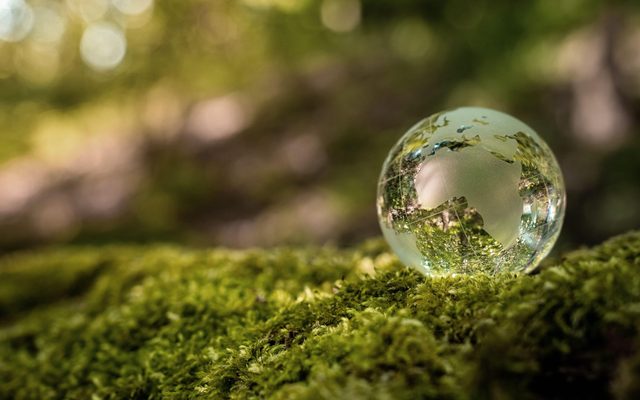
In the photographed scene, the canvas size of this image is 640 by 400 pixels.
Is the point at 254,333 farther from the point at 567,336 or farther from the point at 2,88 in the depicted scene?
the point at 2,88

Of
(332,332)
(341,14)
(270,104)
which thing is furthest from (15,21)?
(332,332)

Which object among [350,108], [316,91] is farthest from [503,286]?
[316,91]

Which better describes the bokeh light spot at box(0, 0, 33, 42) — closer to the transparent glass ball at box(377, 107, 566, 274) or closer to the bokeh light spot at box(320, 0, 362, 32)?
the bokeh light spot at box(320, 0, 362, 32)

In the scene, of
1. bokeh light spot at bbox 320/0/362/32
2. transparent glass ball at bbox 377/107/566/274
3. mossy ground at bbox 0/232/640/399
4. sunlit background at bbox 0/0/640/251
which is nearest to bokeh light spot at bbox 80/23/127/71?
sunlit background at bbox 0/0/640/251

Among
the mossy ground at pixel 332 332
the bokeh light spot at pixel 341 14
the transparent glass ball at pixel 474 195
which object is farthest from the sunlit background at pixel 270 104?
the transparent glass ball at pixel 474 195

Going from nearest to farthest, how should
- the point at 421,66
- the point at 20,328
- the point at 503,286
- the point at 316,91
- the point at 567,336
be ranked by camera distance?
1. the point at 567,336
2. the point at 503,286
3. the point at 20,328
4. the point at 421,66
5. the point at 316,91

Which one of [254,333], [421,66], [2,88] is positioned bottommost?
[254,333]

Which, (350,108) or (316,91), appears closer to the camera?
(350,108)
